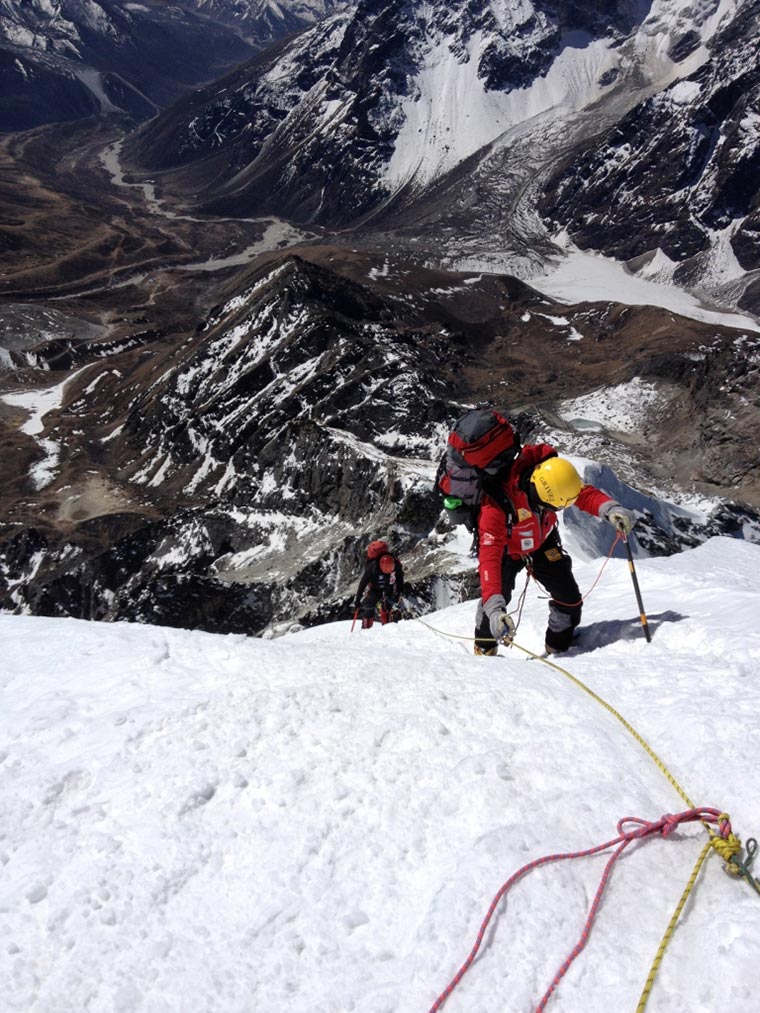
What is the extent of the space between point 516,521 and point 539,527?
0.82ft

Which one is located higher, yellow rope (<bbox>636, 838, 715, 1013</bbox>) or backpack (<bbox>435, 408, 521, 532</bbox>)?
backpack (<bbox>435, 408, 521, 532</bbox>)

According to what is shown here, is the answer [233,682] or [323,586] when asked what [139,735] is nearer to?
[233,682]

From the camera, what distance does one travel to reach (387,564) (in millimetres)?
13188

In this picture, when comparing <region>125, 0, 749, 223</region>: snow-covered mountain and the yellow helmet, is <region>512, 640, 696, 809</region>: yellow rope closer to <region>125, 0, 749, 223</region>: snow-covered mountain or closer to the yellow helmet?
the yellow helmet

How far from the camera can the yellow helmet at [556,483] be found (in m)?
6.33

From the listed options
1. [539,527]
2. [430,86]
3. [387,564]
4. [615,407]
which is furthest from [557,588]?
[430,86]

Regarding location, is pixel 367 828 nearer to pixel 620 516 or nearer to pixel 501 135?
pixel 620 516

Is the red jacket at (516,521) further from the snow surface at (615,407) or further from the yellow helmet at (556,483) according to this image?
the snow surface at (615,407)

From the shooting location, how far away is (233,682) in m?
5.80

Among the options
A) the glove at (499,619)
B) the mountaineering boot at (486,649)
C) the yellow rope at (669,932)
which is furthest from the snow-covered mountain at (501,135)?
the yellow rope at (669,932)

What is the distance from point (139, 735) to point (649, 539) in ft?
76.7

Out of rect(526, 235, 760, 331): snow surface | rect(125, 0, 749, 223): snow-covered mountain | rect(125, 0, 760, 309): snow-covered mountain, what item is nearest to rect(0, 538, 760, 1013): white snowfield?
rect(526, 235, 760, 331): snow surface

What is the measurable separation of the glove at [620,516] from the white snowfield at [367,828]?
113cm

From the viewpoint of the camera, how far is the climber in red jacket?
637cm
